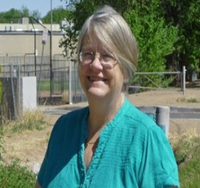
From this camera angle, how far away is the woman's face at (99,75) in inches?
125

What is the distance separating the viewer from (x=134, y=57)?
3.24 meters

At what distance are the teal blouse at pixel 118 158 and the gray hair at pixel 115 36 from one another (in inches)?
8.1

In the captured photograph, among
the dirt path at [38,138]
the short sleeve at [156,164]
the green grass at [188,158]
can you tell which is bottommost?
the dirt path at [38,138]

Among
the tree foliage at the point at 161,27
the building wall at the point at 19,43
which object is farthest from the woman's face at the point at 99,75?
the building wall at the point at 19,43

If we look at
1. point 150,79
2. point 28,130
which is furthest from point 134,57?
point 150,79

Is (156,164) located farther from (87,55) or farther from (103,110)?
(87,55)

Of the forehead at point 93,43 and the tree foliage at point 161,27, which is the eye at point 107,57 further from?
the tree foliage at point 161,27

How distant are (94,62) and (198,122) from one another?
13783 millimetres

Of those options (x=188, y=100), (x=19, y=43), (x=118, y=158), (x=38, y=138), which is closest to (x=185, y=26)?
(x=188, y=100)

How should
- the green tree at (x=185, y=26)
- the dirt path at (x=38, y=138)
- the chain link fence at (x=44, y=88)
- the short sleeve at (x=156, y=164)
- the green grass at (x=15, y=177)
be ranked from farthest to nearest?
the green tree at (x=185, y=26), the chain link fence at (x=44, y=88), the dirt path at (x=38, y=138), the green grass at (x=15, y=177), the short sleeve at (x=156, y=164)

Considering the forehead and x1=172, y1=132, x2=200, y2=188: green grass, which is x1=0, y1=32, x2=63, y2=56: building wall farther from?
the forehead

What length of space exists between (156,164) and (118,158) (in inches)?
6.7

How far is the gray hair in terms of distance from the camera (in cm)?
316

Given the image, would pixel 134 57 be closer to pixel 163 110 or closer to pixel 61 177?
pixel 61 177
